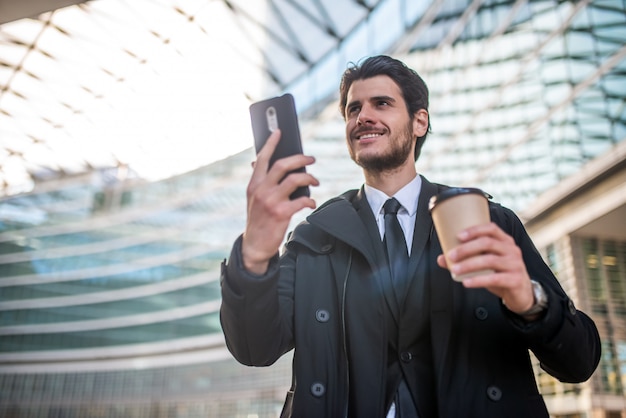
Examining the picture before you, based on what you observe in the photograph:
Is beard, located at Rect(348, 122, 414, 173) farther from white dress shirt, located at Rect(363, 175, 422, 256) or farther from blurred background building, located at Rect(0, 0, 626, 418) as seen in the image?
blurred background building, located at Rect(0, 0, 626, 418)

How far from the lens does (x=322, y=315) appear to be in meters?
1.79

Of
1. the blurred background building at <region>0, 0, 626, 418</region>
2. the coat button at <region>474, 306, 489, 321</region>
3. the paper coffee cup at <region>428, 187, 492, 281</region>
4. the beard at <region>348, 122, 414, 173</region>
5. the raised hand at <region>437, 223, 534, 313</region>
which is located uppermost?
the blurred background building at <region>0, 0, 626, 418</region>

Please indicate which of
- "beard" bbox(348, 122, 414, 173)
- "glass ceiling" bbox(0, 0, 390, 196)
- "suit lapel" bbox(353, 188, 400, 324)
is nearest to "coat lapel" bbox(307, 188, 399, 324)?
"suit lapel" bbox(353, 188, 400, 324)

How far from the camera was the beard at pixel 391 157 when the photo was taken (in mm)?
1992

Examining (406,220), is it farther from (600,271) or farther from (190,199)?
(190,199)

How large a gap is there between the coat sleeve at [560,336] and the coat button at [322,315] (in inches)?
23.2

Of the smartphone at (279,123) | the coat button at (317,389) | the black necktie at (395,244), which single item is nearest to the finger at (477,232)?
the smartphone at (279,123)

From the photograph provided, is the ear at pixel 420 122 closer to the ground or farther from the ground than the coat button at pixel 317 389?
farther from the ground

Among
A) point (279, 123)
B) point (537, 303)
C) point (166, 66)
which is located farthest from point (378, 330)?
point (166, 66)

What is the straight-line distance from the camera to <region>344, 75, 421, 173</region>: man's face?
198 centimetres

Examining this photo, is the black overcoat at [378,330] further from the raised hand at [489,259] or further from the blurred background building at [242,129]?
the blurred background building at [242,129]

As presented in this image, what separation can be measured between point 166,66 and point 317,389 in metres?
27.6

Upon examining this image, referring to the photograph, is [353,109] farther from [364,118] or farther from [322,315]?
[322,315]

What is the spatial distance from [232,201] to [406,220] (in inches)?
1882
